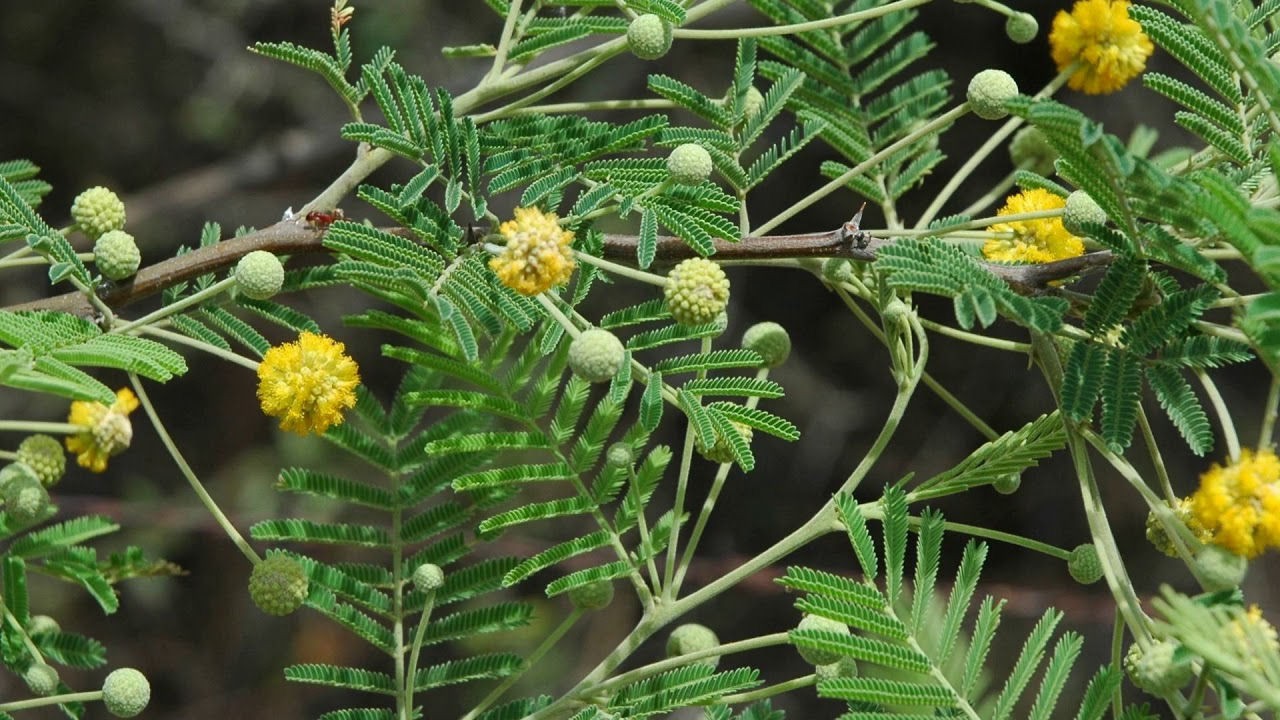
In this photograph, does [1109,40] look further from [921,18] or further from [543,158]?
[921,18]

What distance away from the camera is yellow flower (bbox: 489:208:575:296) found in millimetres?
1544

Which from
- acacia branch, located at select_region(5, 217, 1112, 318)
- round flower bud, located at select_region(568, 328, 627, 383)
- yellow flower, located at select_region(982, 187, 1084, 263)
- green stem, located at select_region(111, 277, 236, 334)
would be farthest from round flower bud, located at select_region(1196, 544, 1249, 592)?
green stem, located at select_region(111, 277, 236, 334)

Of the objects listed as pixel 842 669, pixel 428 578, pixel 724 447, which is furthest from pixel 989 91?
pixel 428 578

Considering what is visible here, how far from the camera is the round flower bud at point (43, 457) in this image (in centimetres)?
208

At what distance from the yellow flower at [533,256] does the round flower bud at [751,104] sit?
0.57 m

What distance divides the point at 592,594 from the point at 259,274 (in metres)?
0.78

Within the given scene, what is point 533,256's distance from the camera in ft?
5.08

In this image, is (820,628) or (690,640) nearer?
(820,628)

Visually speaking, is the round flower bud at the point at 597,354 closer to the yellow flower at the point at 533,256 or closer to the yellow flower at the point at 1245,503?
the yellow flower at the point at 533,256

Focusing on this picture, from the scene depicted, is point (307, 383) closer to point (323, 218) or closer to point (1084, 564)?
point (323, 218)

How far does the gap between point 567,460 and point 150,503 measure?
313 cm

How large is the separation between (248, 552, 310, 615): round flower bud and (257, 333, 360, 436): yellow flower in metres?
0.29

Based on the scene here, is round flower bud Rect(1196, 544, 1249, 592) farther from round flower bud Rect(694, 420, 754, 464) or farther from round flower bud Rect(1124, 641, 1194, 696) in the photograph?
round flower bud Rect(694, 420, 754, 464)

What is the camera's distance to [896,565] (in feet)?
5.52
